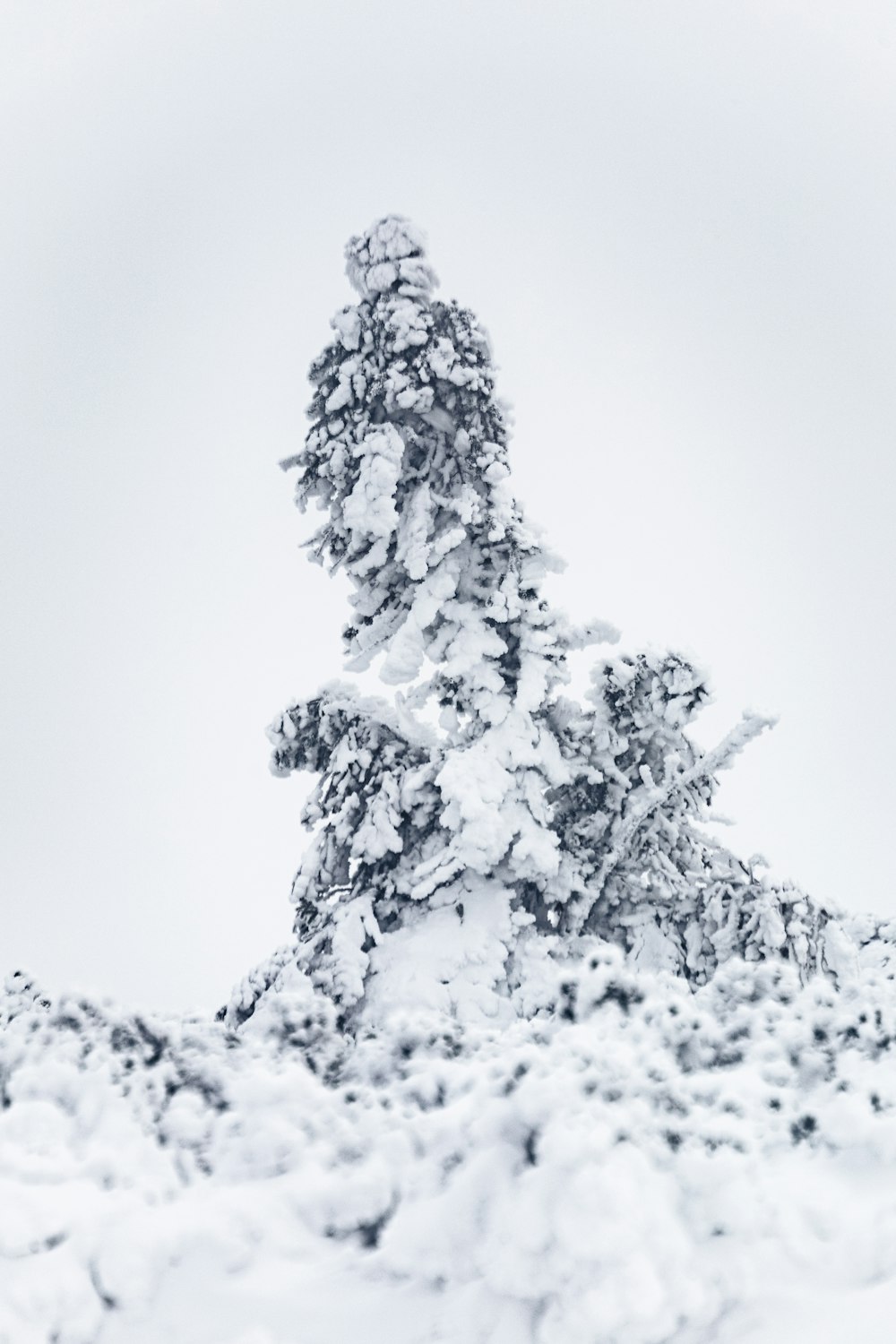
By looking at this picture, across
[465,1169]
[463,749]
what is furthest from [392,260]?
[465,1169]

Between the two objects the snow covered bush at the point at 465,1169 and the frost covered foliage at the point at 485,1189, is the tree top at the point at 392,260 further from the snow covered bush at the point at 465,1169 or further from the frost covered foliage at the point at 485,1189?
the frost covered foliage at the point at 485,1189

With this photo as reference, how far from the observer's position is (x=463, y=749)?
948 cm

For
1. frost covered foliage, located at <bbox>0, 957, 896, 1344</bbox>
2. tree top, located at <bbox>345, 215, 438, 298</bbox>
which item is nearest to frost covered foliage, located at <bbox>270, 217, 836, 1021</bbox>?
tree top, located at <bbox>345, 215, 438, 298</bbox>

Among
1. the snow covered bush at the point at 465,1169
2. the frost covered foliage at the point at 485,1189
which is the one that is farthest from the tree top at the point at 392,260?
the frost covered foliage at the point at 485,1189

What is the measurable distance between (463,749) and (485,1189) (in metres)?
6.30

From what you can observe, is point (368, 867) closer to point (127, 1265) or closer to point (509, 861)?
point (509, 861)

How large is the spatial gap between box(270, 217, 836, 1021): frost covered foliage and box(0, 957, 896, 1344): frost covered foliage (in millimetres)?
4370

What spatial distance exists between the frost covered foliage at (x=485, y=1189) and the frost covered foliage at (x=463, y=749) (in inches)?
172

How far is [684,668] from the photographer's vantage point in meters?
9.20

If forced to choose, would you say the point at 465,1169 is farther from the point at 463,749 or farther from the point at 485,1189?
the point at 463,749

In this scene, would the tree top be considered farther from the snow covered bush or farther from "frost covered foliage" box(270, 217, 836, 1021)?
the snow covered bush

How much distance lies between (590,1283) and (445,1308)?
2.02 feet

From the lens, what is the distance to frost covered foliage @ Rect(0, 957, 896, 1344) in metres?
3.02

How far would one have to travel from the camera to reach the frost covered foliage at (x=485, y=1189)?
302cm
